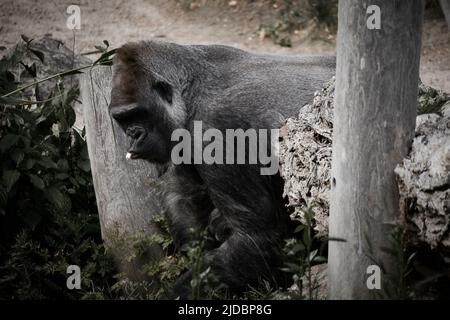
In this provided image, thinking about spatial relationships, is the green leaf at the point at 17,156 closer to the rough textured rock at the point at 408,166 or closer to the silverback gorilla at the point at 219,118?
the silverback gorilla at the point at 219,118

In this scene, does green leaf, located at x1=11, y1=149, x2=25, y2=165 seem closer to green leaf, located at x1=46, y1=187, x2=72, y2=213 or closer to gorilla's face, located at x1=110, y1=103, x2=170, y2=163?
green leaf, located at x1=46, y1=187, x2=72, y2=213

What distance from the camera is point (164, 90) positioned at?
15.6ft

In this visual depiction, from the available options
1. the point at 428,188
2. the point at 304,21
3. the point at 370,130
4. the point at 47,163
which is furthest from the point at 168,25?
the point at 428,188

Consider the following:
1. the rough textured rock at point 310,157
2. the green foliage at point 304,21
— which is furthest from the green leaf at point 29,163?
the green foliage at point 304,21

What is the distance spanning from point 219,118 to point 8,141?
4.76 feet

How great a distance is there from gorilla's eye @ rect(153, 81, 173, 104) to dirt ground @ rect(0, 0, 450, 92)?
14.0 feet

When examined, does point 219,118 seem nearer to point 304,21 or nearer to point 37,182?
point 37,182

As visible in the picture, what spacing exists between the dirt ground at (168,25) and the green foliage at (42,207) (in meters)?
3.61

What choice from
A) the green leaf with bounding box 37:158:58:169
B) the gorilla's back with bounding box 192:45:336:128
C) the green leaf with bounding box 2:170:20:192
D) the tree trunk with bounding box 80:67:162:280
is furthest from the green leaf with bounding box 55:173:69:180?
the gorilla's back with bounding box 192:45:336:128

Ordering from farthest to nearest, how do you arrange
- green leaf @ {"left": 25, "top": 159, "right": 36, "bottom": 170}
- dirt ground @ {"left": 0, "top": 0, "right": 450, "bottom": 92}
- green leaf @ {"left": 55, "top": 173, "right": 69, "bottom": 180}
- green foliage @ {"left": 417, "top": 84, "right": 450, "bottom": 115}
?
dirt ground @ {"left": 0, "top": 0, "right": 450, "bottom": 92}, green leaf @ {"left": 55, "top": 173, "right": 69, "bottom": 180}, green leaf @ {"left": 25, "top": 159, "right": 36, "bottom": 170}, green foliage @ {"left": 417, "top": 84, "right": 450, "bottom": 115}

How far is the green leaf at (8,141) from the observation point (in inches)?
191

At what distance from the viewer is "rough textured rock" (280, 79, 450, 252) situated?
3305 mm

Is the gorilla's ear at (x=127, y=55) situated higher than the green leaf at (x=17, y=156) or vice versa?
the gorilla's ear at (x=127, y=55)
